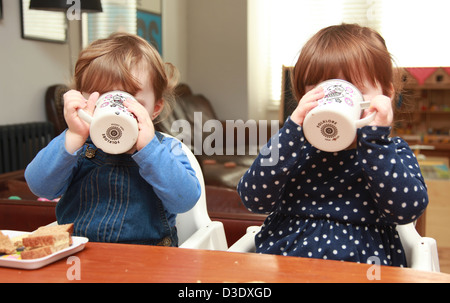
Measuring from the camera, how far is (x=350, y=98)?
2.27 feet

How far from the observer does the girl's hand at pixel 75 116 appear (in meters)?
0.80

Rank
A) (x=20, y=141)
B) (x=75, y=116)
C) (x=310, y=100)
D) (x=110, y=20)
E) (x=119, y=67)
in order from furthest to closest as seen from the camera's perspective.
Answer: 1. (x=110, y=20)
2. (x=20, y=141)
3. (x=119, y=67)
4. (x=75, y=116)
5. (x=310, y=100)

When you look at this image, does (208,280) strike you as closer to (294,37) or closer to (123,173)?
(123,173)

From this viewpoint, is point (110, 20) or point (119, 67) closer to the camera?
point (119, 67)

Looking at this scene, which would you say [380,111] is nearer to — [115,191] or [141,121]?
[141,121]

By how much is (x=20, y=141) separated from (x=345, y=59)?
2.40 metres

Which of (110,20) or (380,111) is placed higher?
(110,20)

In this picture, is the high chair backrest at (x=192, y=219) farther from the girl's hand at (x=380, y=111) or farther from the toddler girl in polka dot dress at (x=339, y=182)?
the girl's hand at (x=380, y=111)

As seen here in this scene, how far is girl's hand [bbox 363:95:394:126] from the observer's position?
28.7 inches

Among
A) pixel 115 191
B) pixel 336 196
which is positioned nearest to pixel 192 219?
pixel 115 191

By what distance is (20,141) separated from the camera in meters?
2.81

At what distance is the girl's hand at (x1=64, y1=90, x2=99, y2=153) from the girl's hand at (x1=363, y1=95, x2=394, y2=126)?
43 centimetres

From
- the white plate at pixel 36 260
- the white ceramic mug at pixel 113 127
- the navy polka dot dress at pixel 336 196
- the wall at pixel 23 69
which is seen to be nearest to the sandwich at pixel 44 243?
the white plate at pixel 36 260

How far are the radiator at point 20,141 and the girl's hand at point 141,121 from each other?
6.99ft
